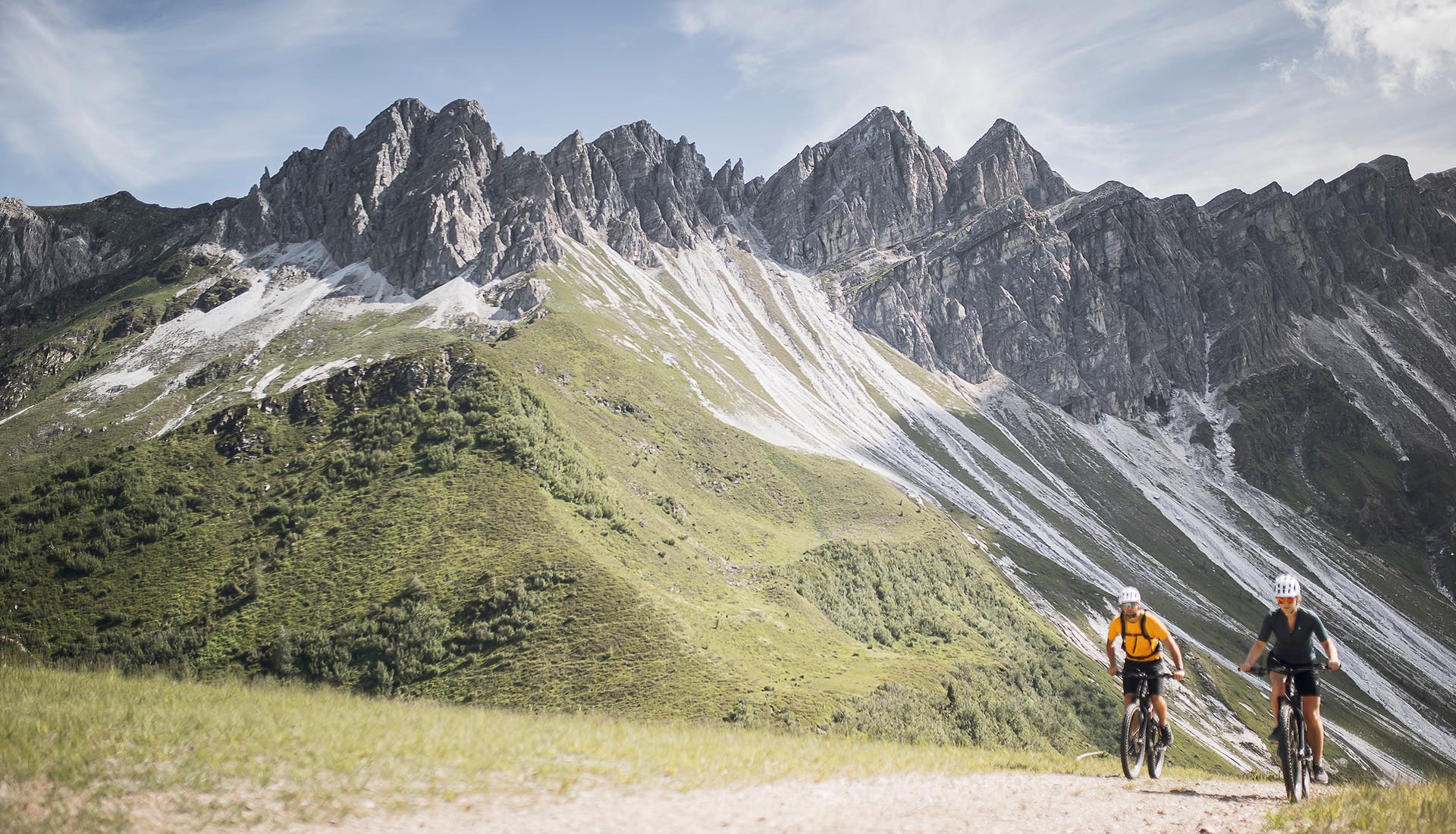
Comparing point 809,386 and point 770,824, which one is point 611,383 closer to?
point 809,386

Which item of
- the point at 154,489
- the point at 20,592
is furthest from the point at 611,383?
the point at 20,592

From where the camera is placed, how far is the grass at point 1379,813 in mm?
10422

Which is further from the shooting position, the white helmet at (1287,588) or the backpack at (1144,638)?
the backpack at (1144,638)

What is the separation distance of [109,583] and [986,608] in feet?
233

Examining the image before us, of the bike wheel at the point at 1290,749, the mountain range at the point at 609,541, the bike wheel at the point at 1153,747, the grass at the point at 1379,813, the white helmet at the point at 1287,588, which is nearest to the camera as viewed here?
the grass at the point at 1379,813

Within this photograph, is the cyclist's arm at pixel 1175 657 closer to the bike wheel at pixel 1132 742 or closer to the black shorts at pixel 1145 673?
the black shorts at pixel 1145 673

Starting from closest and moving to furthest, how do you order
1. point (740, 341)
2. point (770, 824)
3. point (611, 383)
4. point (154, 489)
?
point (770, 824) → point (154, 489) → point (611, 383) → point (740, 341)

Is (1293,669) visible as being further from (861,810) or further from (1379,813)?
(861,810)

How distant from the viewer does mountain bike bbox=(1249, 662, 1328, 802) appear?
1330 centimetres

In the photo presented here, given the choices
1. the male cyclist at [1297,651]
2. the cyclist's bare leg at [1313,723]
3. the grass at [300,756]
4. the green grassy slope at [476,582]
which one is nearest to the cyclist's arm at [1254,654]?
the male cyclist at [1297,651]

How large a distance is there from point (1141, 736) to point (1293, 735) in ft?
9.11

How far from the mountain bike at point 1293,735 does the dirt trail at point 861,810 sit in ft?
1.68

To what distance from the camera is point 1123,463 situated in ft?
646

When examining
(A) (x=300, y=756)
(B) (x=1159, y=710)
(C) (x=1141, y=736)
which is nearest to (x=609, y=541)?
(A) (x=300, y=756)
